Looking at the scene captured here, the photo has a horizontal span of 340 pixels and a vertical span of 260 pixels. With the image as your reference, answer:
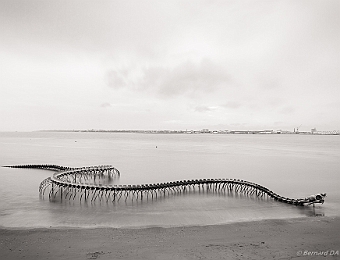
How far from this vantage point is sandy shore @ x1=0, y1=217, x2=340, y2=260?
43.4 feet

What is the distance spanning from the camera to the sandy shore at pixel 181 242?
43.4 feet

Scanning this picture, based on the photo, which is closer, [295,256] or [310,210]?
[295,256]

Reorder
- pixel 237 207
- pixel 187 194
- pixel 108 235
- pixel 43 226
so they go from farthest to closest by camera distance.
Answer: pixel 187 194
pixel 237 207
pixel 43 226
pixel 108 235

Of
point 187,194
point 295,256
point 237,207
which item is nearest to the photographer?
point 295,256

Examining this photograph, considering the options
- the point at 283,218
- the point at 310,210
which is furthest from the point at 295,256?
the point at 310,210

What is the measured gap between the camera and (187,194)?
1154 inches

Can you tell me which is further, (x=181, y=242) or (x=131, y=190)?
(x=131, y=190)

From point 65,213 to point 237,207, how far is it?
16097mm

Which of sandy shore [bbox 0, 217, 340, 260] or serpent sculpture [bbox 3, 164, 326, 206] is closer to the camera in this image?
sandy shore [bbox 0, 217, 340, 260]

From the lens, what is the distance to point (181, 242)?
14.9 metres

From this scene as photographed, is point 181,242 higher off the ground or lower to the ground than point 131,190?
lower

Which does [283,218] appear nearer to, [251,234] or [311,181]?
[251,234]

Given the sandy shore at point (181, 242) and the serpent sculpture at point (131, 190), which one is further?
the serpent sculpture at point (131, 190)

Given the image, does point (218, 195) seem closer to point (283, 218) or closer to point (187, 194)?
point (187, 194)
